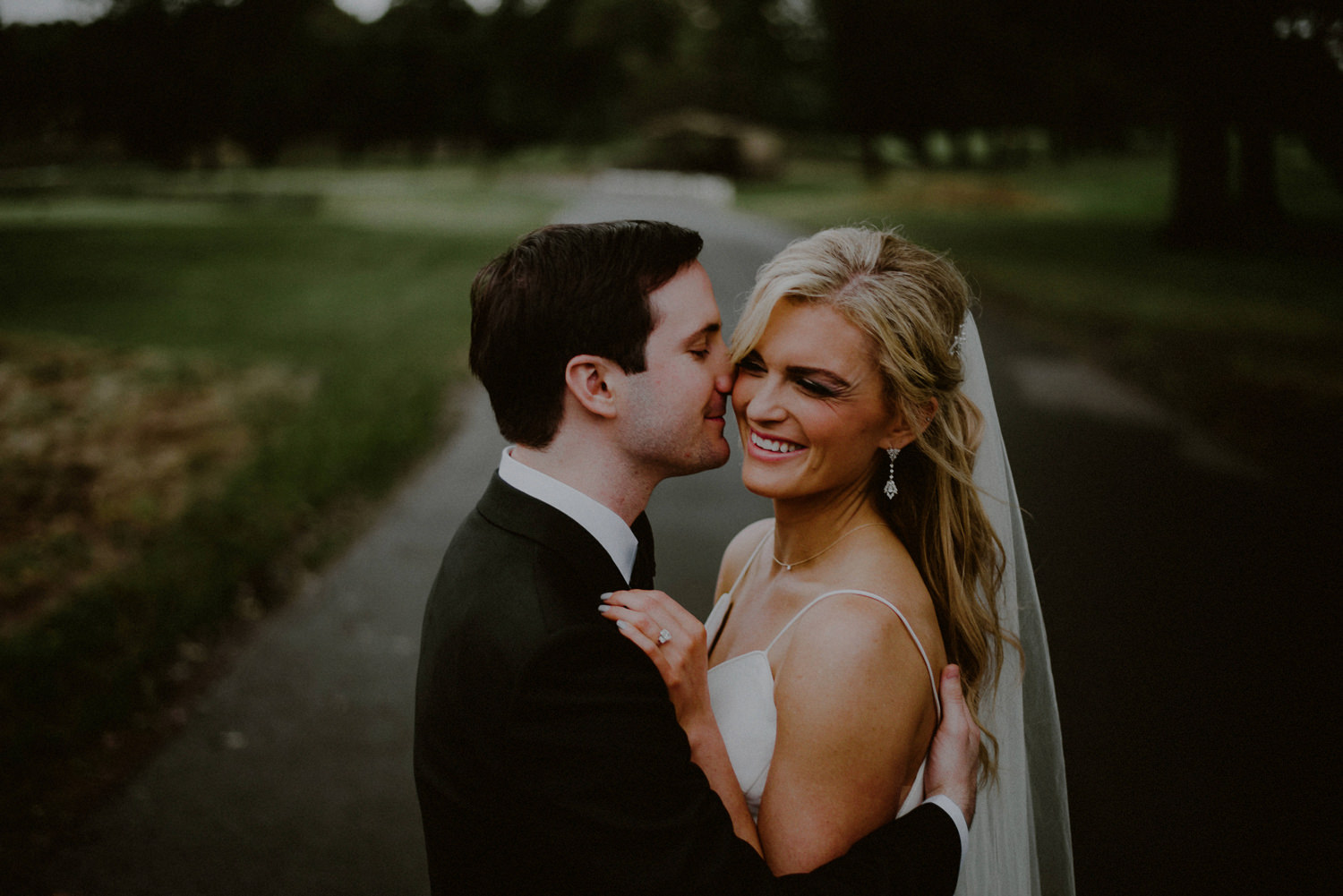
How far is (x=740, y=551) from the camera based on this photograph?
321 cm

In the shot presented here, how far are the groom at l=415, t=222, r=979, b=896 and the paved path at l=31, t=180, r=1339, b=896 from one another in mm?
1968

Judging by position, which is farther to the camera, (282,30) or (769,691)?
(282,30)

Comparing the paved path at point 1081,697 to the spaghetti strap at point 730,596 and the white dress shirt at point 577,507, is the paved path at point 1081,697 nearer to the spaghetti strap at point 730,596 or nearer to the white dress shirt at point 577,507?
the spaghetti strap at point 730,596

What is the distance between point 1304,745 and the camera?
4.52m

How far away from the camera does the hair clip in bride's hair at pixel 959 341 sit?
8.48 ft

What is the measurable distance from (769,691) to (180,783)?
3.20 metres

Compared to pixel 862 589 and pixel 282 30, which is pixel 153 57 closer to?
pixel 282 30

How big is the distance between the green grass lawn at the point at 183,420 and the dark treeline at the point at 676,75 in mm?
5449

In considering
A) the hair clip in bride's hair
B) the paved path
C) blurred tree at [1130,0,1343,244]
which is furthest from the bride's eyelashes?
blurred tree at [1130,0,1343,244]

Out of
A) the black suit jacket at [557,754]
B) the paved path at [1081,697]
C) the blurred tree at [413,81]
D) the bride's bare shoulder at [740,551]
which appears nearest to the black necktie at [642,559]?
the black suit jacket at [557,754]

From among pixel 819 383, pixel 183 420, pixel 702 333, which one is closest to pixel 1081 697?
pixel 819 383

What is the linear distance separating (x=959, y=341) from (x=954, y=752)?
1.11 meters

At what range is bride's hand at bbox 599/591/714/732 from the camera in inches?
78.7

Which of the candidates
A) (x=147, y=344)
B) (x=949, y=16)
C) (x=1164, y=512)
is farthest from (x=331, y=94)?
(x=1164, y=512)
